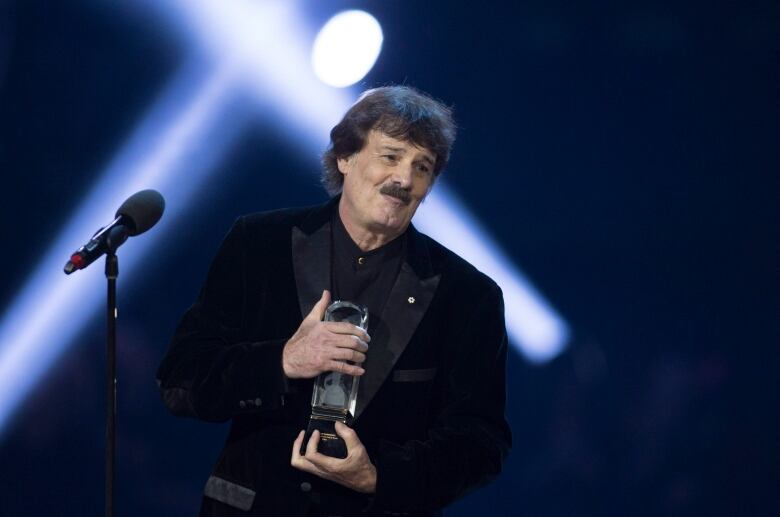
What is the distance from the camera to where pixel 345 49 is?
3914 millimetres

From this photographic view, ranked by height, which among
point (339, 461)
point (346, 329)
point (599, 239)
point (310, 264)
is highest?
point (599, 239)

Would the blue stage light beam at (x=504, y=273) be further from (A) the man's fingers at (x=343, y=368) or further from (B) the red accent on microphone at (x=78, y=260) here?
(B) the red accent on microphone at (x=78, y=260)

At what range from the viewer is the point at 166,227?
3.92m

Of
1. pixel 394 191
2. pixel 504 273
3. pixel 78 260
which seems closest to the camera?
pixel 78 260

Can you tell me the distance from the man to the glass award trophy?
34 millimetres

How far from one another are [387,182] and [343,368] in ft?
1.88

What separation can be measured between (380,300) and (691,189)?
203cm

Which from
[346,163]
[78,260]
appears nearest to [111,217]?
[346,163]

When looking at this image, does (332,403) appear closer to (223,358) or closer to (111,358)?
(223,358)

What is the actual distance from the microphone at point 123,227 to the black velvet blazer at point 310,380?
0.95 feet

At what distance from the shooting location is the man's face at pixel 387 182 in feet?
8.29

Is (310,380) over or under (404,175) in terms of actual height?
under

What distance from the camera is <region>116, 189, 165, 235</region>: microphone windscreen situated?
91.5 inches

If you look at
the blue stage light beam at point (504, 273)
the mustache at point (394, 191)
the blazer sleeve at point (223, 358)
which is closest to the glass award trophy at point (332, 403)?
the blazer sleeve at point (223, 358)
